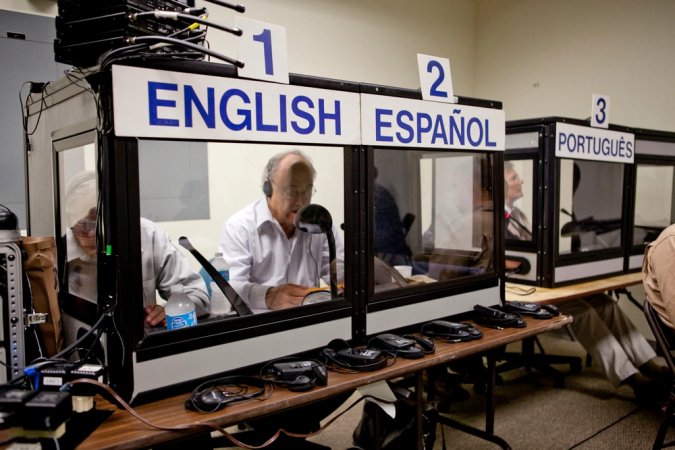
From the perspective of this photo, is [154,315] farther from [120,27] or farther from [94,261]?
[120,27]

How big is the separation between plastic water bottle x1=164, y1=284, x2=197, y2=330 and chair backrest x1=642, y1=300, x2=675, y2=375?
1.69 meters

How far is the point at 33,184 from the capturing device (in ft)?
6.04

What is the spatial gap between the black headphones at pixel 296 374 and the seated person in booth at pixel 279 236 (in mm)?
558

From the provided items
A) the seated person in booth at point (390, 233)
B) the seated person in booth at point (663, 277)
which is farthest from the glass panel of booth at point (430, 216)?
the seated person in booth at point (663, 277)

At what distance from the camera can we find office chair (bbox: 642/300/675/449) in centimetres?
196

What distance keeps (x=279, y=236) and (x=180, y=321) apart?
0.79 meters

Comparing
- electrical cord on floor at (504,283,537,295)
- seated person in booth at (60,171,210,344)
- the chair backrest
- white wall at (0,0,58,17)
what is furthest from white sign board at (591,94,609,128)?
white wall at (0,0,58,17)

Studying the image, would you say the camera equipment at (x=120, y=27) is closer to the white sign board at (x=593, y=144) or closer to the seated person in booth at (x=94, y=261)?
the seated person in booth at (x=94, y=261)

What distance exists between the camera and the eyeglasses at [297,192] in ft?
6.93

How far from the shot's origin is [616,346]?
276 centimetres

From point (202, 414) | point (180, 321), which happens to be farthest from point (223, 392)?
point (180, 321)

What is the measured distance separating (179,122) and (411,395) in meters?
1.11

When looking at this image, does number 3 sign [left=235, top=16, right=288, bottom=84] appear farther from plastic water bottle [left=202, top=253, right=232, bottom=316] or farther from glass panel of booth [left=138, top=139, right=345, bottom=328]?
plastic water bottle [left=202, top=253, right=232, bottom=316]

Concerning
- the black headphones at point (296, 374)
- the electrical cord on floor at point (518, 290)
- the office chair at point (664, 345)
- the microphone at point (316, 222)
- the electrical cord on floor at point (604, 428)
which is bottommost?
the electrical cord on floor at point (604, 428)
